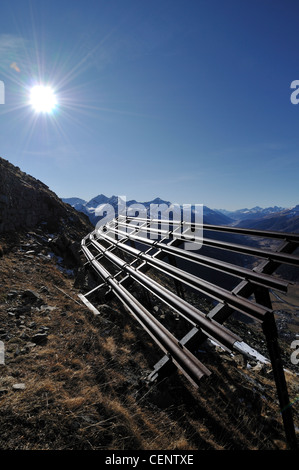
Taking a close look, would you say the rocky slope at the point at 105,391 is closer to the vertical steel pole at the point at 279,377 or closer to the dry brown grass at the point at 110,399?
the dry brown grass at the point at 110,399

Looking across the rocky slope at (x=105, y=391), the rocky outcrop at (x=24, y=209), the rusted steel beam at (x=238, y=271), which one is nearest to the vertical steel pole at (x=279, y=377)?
the rusted steel beam at (x=238, y=271)

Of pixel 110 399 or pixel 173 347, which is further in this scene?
pixel 110 399

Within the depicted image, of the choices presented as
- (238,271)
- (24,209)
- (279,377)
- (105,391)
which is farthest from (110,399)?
(24,209)

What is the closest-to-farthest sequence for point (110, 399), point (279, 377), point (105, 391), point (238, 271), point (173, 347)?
point (279, 377)
point (173, 347)
point (110, 399)
point (105, 391)
point (238, 271)

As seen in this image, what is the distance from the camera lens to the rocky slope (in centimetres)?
333

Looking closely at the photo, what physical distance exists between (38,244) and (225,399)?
1592 cm

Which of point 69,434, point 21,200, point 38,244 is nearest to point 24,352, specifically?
point 69,434

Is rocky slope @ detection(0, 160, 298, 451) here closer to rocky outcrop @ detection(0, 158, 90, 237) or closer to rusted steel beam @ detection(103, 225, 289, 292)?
rusted steel beam @ detection(103, 225, 289, 292)

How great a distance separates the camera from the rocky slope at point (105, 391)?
131 inches

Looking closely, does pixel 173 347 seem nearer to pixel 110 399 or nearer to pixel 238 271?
pixel 110 399

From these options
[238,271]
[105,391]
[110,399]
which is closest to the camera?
[110,399]

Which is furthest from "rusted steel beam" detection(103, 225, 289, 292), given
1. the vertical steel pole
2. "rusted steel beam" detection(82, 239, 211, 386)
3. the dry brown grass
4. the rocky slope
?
the dry brown grass

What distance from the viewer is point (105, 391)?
171 inches
